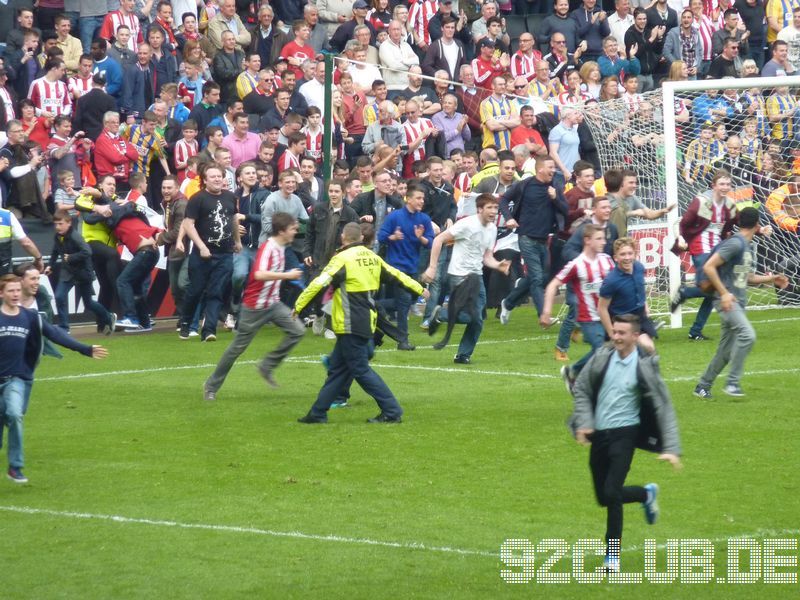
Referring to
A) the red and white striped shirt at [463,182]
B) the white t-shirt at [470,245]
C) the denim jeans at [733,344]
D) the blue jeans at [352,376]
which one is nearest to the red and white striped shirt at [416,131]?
the red and white striped shirt at [463,182]

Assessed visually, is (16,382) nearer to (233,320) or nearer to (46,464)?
(46,464)

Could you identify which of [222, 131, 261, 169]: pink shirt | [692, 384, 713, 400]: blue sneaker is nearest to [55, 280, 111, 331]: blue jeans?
[222, 131, 261, 169]: pink shirt

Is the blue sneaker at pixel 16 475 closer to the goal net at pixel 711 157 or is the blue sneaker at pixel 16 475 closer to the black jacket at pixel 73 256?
the black jacket at pixel 73 256

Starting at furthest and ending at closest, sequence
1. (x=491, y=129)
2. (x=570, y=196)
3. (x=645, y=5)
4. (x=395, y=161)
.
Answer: (x=645, y=5), (x=491, y=129), (x=395, y=161), (x=570, y=196)

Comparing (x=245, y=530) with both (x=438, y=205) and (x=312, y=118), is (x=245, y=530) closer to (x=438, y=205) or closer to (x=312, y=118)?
(x=438, y=205)

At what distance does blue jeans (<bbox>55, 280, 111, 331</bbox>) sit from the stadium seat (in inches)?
515

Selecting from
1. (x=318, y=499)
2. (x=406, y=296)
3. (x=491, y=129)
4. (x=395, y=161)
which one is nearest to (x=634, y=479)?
(x=318, y=499)

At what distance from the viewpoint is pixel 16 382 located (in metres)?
11.5

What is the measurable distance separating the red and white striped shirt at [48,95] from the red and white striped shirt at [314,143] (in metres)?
3.82

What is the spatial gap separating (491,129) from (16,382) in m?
15.5

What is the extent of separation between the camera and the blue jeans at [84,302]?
2034cm

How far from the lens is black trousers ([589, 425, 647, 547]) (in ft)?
29.5

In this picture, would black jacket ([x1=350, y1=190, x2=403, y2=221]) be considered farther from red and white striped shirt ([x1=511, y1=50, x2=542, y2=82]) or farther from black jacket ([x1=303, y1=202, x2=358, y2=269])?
red and white striped shirt ([x1=511, y1=50, x2=542, y2=82])

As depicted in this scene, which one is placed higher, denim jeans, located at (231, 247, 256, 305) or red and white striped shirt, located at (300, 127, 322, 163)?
red and white striped shirt, located at (300, 127, 322, 163)
